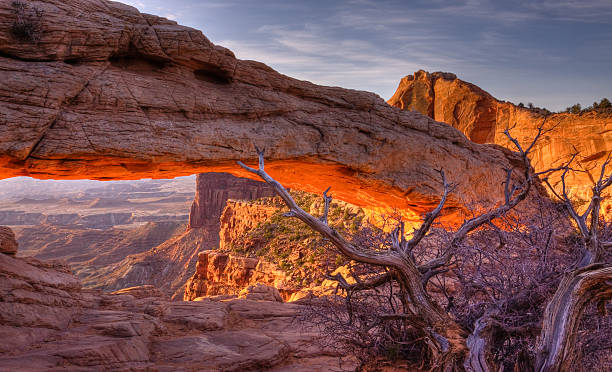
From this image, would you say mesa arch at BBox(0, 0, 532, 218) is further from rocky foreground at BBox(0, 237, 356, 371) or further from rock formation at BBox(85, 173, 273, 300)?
rock formation at BBox(85, 173, 273, 300)

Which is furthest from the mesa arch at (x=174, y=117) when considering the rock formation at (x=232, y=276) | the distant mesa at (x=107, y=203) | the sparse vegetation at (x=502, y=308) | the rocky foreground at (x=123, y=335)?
the distant mesa at (x=107, y=203)

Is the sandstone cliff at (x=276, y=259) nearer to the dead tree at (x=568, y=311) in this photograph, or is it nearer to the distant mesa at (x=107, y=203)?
the dead tree at (x=568, y=311)

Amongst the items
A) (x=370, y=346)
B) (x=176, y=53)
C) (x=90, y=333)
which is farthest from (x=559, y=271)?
(x=176, y=53)

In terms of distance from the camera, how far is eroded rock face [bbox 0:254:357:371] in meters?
7.25

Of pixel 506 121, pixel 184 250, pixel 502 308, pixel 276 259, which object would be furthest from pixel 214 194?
pixel 502 308

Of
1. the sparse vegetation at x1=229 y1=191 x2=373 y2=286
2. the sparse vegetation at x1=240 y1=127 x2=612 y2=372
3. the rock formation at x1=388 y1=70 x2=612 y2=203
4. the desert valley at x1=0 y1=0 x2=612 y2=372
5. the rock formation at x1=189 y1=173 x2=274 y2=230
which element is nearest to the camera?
the sparse vegetation at x1=240 y1=127 x2=612 y2=372

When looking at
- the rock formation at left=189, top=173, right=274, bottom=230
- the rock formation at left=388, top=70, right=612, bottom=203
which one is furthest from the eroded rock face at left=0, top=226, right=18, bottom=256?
the rock formation at left=189, top=173, right=274, bottom=230

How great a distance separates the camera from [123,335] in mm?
8289

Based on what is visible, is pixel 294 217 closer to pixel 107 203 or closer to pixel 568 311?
pixel 568 311

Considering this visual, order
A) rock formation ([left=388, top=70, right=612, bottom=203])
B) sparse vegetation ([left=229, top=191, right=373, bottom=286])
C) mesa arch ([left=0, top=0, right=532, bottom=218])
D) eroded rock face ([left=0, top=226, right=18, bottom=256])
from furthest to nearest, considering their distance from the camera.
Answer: rock formation ([left=388, top=70, right=612, bottom=203]) < sparse vegetation ([left=229, top=191, right=373, bottom=286]) < eroded rock face ([left=0, top=226, right=18, bottom=256]) < mesa arch ([left=0, top=0, right=532, bottom=218])

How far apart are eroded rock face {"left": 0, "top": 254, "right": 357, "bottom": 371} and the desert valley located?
0.16 ft

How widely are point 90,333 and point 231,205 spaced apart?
31.0 meters

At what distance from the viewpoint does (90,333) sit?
831 centimetres

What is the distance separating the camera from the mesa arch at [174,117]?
9.72 meters
